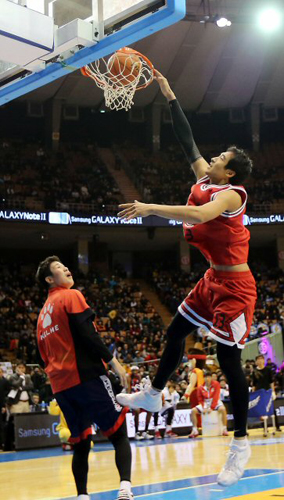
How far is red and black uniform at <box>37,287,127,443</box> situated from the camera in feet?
19.2

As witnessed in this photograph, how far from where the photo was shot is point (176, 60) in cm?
3297

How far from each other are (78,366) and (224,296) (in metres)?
1.83

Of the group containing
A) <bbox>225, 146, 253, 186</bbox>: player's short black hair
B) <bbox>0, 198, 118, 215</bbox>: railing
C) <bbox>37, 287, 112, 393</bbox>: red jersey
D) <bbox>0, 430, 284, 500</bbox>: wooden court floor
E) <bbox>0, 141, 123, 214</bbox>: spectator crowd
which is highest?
<bbox>0, 141, 123, 214</bbox>: spectator crowd

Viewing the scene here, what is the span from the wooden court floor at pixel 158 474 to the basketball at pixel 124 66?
455 centimetres

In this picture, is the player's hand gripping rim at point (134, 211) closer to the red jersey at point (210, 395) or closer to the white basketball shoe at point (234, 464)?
the white basketball shoe at point (234, 464)

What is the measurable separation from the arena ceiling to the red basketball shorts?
958 inches

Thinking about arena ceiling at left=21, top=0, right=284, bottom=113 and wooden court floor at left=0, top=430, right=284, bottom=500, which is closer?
wooden court floor at left=0, top=430, right=284, bottom=500

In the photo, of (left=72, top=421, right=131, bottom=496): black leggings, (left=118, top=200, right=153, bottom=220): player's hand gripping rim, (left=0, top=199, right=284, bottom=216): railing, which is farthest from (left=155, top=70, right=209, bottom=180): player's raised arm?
(left=0, top=199, right=284, bottom=216): railing

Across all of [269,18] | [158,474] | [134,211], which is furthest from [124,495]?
[269,18]

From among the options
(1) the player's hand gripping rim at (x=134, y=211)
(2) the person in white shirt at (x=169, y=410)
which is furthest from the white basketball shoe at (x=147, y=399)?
(2) the person in white shirt at (x=169, y=410)

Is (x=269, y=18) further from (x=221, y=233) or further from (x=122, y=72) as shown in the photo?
(x=221, y=233)

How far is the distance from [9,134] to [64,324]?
102 ft

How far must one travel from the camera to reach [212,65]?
33844mm

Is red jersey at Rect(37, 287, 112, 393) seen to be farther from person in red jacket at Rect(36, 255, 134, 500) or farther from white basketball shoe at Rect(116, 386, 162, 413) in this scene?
white basketball shoe at Rect(116, 386, 162, 413)
